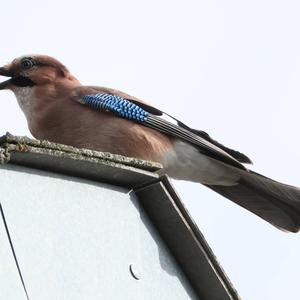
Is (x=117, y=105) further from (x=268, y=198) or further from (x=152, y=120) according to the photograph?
(x=268, y=198)

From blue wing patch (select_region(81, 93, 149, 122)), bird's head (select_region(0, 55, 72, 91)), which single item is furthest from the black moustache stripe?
blue wing patch (select_region(81, 93, 149, 122))

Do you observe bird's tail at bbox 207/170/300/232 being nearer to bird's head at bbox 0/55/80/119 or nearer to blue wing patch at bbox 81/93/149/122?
blue wing patch at bbox 81/93/149/122

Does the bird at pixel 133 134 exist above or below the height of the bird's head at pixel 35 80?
below

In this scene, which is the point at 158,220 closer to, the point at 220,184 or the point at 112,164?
the point at 112,164

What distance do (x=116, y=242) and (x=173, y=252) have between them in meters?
0.47

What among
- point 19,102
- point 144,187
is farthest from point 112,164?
point 19,102

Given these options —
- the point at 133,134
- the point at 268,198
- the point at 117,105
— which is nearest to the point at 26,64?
the point at 117,105

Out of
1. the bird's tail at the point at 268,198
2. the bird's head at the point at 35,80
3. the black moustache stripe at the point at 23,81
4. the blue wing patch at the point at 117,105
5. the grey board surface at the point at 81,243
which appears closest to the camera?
the grey board surface at the point at 81,243

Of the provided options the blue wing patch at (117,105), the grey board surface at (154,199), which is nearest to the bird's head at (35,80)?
the blue wing patch at (117,105)

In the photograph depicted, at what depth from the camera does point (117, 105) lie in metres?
8.84

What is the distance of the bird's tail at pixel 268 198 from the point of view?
8.92 meters

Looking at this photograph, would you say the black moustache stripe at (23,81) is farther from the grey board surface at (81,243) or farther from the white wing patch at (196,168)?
the grey board surface at (81,243)

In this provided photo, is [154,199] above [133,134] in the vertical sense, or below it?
below

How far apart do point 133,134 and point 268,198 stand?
4.63 feet
